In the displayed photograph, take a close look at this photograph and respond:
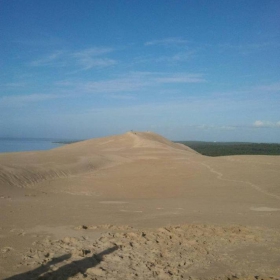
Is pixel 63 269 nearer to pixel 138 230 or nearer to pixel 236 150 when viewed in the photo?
pixel 138 230

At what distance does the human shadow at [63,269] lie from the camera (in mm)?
4824

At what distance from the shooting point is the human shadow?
15.8ft

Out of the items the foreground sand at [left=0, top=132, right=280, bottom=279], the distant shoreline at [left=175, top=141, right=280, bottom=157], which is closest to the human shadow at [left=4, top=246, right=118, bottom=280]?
the foreground sand at [left=0, top=132, right=280, bottom=279]

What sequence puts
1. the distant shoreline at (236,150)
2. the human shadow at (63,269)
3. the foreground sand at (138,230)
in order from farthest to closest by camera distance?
the distant shoreline at (236,150) → the foreground sand at (138,230) → the human shadow at (63,269)

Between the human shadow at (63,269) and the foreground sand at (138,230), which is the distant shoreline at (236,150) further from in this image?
the human shadow at (63,269)

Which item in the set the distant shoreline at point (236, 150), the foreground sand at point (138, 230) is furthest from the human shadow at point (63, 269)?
the distant shoreline at point (236, 150)

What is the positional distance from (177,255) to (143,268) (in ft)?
3.13

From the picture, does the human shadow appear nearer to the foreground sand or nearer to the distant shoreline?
the foreground sand

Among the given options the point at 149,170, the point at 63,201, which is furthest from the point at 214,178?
the point at 63,201

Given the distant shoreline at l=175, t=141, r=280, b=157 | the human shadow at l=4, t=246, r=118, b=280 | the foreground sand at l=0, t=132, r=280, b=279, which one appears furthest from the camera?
the distant shoreline at l=175, t=141, r=280, b=157

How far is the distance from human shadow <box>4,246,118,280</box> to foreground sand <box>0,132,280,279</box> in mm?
17

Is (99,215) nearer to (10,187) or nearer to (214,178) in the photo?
(10,187)

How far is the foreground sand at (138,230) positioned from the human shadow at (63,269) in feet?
0.05

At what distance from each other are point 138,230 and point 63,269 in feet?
8.82
